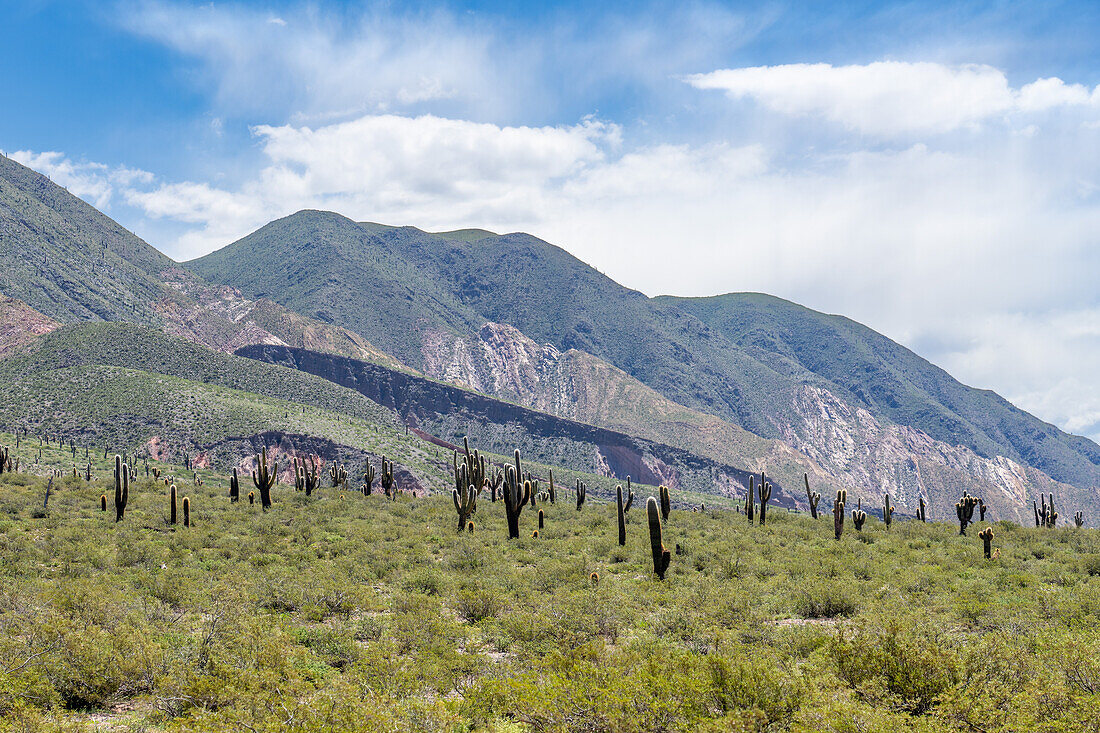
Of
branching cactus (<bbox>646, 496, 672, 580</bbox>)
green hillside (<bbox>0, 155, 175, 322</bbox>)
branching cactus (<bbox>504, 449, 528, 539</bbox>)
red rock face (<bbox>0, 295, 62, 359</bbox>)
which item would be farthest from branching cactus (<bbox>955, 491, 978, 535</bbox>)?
green hillside (<bbox>0, 155, 175, 322</bbox>)

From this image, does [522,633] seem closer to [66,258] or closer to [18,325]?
[18,325]

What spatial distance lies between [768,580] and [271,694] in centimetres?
1357

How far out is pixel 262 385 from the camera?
103438 mm

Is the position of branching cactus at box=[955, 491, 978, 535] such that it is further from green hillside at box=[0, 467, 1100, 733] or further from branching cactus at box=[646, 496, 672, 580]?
branching cactus at box=[646, 496, 672, 580]

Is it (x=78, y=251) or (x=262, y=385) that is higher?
(x=78, y=251)

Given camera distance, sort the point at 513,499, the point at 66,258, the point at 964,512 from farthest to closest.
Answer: the point at 66,258
the point at 964,512
the point at 513,499

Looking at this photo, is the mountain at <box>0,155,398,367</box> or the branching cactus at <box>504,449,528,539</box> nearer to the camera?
the branching cactus at <box>504,449,528,539</box>

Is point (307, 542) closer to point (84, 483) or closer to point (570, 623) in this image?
point (570, 623)

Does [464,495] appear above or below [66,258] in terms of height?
below

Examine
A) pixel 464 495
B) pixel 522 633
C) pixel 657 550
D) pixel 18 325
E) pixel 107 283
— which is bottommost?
pixel 522 633

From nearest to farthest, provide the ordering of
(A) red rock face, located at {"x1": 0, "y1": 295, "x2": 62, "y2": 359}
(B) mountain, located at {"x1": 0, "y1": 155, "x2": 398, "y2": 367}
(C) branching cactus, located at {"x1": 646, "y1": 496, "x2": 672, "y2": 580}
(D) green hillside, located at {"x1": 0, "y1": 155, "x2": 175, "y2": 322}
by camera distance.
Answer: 1. (C) branching cactus, located at {"x1": 646, "y1": 496, "x2": 672, "y2": 580}
2. (A) red rock face, located at {"x1": 0, "y1": 295, "x2": 62, "y2": 359}
3. (D) green hillside, located at {"x1": 0, "y1": 155, "x2": 175, "y2": 322}
4. (B) mountain, located at {"x1": 0, "y1": 155, "x2": 398, "y2": 367}

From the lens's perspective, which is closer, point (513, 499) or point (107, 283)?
point (513, 499)

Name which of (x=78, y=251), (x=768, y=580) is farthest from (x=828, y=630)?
(x=78, y=251)

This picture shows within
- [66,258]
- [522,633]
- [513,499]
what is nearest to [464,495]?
[513,499]
